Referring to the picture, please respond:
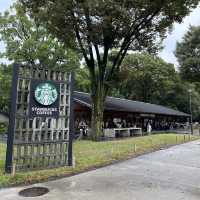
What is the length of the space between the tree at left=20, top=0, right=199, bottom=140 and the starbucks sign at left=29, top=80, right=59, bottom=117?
827 cm

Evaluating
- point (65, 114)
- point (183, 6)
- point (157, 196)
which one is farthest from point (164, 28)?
point (157, 196)

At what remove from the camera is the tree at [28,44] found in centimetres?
3087

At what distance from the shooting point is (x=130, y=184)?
741 cm

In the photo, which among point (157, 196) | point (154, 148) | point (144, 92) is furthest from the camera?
point (144, 92)

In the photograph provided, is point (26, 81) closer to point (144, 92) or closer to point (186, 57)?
point (186, 57)

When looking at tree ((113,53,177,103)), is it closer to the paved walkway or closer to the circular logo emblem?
the paved walkway

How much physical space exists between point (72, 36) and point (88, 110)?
22.7 ft

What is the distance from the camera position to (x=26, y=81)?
8.45m

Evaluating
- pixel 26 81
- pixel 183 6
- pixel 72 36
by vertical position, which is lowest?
pixel 26 81

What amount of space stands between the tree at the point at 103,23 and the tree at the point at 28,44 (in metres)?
11.8

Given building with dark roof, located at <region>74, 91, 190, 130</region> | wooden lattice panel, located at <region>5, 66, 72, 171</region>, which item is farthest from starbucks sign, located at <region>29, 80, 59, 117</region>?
building with dark roof, located at <region>74, 91, 190, 130</region>

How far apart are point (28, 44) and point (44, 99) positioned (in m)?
23.5

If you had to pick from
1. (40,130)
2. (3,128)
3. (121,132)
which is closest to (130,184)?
(40,130)

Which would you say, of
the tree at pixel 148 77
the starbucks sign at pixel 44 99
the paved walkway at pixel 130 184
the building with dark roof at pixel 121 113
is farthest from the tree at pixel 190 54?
the starbucks sign at pixel 44 99
